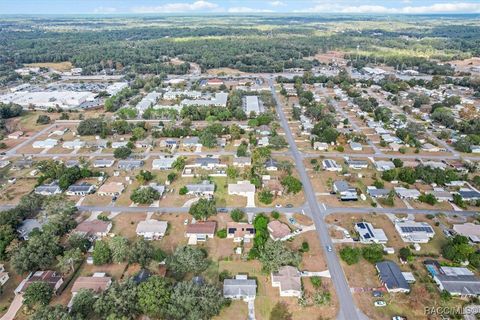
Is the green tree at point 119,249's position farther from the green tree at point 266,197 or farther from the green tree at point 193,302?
the green tree at point 266,197

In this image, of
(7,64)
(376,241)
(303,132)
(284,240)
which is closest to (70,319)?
(284,240)

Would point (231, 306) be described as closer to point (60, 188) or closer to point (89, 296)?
point (89, 296)

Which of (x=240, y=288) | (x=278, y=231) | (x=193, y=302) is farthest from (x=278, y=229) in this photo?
(x=193, y=302)

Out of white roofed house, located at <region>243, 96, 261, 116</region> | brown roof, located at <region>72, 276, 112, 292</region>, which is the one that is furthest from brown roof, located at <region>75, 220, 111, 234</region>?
white roofed house, located at <region>243, 96, 261, 116</region>

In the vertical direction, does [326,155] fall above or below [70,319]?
below

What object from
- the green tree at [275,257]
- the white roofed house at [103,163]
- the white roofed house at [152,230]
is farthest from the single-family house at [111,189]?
the green tree at [275,257]

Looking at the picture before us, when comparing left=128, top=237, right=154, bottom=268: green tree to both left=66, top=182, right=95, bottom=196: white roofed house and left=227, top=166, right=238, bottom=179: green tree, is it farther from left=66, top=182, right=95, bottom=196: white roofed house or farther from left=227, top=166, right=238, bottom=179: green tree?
left=227, top=166, right=238, bottom=179: green tree

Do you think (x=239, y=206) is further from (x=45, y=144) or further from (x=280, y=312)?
(x=45, y=144)
